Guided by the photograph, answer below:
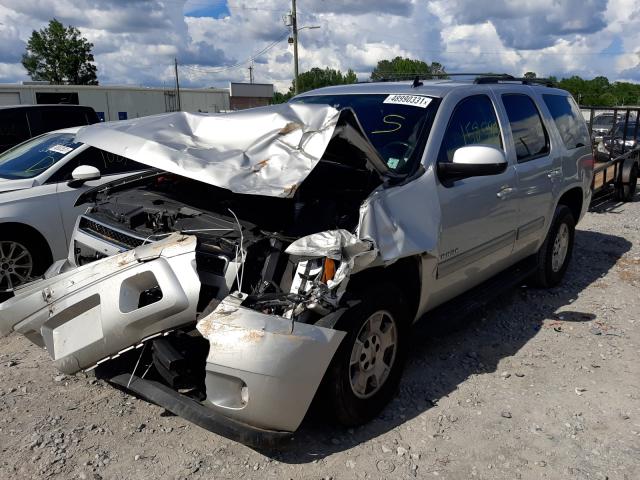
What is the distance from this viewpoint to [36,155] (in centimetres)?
599

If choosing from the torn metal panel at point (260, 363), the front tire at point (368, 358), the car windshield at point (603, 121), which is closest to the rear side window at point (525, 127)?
the front tire at point (368, 358)

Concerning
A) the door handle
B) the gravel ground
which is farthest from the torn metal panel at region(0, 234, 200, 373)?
the door handle

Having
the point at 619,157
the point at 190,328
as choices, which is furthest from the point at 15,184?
the point at 619,157

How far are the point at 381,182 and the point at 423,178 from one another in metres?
0.33

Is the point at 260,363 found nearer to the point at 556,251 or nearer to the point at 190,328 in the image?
the point at 190,328

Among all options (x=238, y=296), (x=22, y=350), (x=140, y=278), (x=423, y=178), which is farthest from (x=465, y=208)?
(x=22, y=350)

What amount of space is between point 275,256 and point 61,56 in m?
49.5

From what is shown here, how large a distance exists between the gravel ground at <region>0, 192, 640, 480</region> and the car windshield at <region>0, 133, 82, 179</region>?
79.2 inches

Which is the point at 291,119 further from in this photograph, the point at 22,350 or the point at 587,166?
the point at 587,166

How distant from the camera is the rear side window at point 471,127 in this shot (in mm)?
3834

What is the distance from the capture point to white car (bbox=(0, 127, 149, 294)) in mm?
5180

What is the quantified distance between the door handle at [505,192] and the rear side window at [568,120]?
141 cm

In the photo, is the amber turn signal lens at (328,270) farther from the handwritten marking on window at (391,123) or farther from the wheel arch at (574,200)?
the wheel arch at (574,200)

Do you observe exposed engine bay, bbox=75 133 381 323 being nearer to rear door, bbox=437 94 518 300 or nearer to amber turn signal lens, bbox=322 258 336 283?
amber turn signal lens, bbox=322 258 336 283
